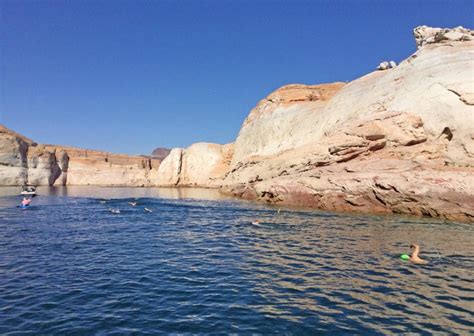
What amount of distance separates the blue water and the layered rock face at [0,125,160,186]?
62182 mm

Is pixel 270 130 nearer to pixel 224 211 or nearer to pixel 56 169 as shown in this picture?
pixel 224 211

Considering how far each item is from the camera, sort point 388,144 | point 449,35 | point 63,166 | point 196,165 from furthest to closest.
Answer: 1. point 63,166
2. point 196,165
3. point 449,35
4. point 388,144

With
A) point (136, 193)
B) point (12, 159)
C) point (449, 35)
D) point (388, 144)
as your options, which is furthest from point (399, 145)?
point (12, 159)

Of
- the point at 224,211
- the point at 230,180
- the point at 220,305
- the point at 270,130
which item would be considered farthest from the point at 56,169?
the point at 220,305

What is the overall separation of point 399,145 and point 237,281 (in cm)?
2284

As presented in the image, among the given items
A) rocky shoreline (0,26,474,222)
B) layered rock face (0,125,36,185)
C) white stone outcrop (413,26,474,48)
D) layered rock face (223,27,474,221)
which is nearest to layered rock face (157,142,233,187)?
rocky shoreline (0,26,474,222)

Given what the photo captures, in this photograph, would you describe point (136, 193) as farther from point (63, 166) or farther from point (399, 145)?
point (399, 145)

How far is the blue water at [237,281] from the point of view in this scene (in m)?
8.26

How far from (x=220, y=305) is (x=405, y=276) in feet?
20.9

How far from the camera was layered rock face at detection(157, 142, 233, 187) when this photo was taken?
71312 mm

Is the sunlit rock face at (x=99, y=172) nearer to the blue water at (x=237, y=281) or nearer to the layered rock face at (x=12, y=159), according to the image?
the layered rock face at (x=12, y=159)

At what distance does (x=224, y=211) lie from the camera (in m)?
30.8

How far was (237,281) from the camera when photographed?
11375mm

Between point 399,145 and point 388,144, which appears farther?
point 388,144
